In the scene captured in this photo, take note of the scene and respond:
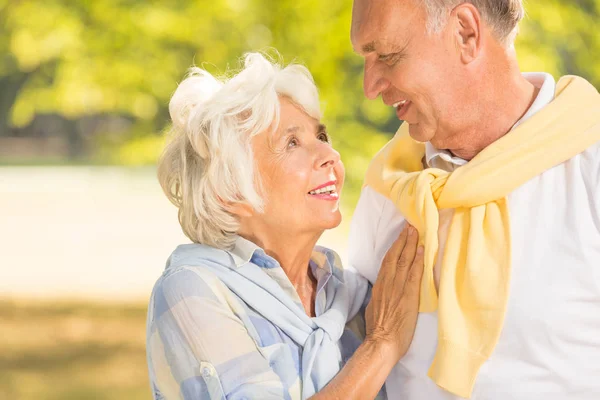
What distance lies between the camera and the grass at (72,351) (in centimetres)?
609

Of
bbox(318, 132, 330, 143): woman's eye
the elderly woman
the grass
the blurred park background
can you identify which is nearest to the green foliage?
the blurred park background

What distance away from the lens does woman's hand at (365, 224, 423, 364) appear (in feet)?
7.26

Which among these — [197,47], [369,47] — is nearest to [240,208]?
[369,47]

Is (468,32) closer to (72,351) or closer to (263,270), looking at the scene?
(263,270)

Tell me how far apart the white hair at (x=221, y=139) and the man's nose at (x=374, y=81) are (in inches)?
7.8

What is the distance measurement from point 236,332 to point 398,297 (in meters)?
0.46

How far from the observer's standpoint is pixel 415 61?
87.0 inches

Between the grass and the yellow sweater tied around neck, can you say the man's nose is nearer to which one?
the yellow sweater tied around neck

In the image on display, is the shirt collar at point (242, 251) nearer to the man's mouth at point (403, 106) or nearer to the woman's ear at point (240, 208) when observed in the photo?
the woman's ear at point (240, 208)

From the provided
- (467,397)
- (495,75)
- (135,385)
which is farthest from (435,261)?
(135,385)

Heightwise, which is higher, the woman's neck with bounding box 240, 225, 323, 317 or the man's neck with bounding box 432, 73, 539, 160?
the man's neck with bounding box 432, 73, 539, 160

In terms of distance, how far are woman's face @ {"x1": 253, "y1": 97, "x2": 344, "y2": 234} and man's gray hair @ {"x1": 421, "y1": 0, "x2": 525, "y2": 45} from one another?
1.56 feet

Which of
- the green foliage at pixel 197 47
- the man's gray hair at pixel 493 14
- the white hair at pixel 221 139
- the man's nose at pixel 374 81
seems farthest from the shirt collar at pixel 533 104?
the green foliage at pixel 197 47

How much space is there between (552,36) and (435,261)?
3.96 meters
